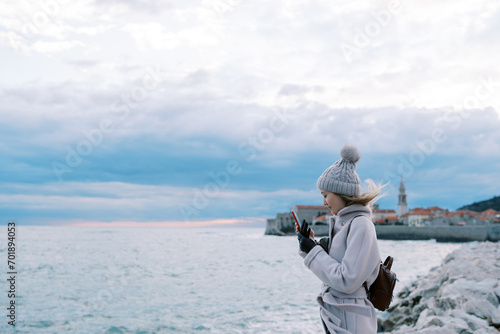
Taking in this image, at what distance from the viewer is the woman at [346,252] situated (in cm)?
209

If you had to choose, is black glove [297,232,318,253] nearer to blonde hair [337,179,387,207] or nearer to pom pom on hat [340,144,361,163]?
blonde hair [337,179,387,207]

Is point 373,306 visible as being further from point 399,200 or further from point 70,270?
point 399,200

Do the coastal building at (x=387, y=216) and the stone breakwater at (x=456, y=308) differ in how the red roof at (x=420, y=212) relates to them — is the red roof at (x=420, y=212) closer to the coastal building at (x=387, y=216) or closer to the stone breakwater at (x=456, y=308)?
the coastal building at (x=387, y=216)

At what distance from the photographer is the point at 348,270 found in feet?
6.82

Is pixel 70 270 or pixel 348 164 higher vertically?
pixel 348 164

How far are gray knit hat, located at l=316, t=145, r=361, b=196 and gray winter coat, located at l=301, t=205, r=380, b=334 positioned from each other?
93mm

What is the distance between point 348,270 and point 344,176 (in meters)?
0.46

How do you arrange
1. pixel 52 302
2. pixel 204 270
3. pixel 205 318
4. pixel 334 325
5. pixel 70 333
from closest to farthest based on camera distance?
pixel 334 325 → pixel 70 333 → pixel 205 318 → pixel 52 302 → pixel 204 270

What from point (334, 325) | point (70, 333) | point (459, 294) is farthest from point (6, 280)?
point (334, 325)

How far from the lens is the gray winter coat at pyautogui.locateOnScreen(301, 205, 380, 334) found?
208 cm

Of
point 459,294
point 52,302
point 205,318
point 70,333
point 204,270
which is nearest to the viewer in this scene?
point 459,294

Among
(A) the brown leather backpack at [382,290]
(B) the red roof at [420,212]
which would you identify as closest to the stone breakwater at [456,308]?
(A) the brown leather backpack at [382,290]

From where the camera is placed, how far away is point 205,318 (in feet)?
32.2

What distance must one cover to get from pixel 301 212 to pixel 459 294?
7278 centimetres
